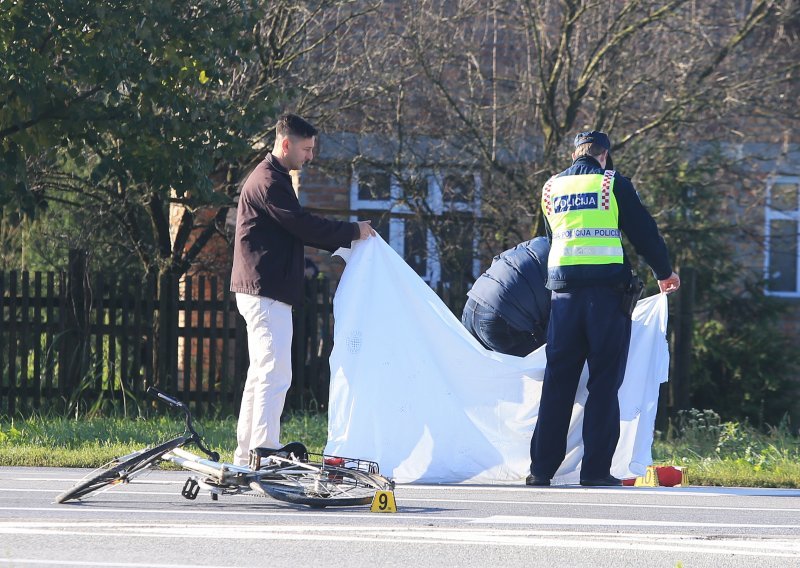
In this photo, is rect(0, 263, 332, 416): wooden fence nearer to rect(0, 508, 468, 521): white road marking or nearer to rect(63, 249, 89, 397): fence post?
rect(63, 249, 89, 397): fence post

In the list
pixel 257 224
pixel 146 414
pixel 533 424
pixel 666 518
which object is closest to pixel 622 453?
pixel 533 424

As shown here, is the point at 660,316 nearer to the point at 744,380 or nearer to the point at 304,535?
the point at 304,535

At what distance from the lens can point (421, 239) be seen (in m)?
15.4

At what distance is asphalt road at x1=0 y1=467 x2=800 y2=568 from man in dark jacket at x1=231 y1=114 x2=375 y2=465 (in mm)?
572

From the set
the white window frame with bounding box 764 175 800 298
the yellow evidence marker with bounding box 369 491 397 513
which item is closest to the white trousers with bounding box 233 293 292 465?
the yellow evidence marker with bounding box 369 491 397 513

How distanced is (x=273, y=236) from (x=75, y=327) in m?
6.42

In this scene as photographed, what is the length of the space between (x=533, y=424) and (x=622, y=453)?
1.89ft

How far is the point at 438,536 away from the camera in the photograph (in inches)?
232

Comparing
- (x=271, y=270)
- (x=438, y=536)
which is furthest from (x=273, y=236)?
(x=438, y=536)

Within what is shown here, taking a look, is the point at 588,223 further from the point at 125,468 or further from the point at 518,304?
the point at 125,468

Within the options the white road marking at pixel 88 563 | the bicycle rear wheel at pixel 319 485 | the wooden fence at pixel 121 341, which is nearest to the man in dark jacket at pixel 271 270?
the bicycle rear wheel at pixel 319 485

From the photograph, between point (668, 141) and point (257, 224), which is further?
point (668, 141)

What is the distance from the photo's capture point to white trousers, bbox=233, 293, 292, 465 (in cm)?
746

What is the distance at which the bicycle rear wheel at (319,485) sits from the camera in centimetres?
669
